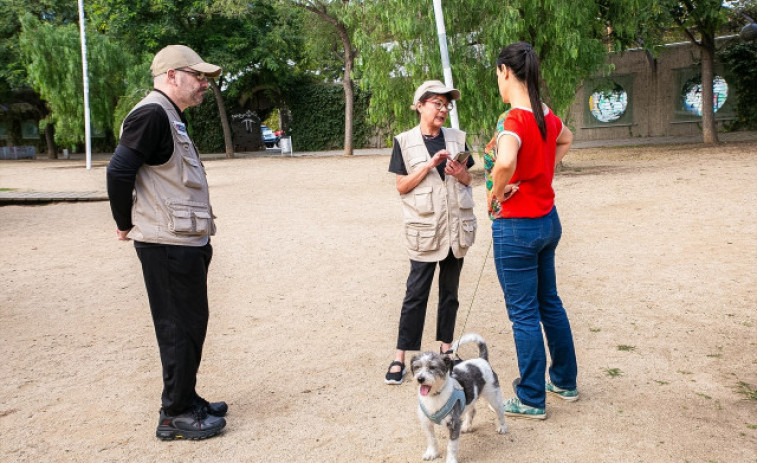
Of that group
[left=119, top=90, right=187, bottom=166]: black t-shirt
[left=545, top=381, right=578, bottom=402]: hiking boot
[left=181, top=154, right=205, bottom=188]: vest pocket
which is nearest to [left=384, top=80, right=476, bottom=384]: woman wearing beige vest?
[left=545, top=381, right=578, bottom=402]: hiking boot

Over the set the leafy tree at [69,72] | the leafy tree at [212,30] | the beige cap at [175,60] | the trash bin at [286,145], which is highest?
the leafy tree at [212,30]

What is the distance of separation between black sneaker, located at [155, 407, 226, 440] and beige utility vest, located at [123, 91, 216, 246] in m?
1.00

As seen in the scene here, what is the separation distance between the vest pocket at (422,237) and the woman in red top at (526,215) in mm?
752

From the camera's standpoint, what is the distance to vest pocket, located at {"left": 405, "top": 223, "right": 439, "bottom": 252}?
4.25 metres

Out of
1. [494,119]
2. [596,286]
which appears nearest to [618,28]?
[494,119]

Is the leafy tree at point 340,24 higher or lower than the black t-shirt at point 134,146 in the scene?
higher

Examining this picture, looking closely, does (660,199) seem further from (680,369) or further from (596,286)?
(680,369)

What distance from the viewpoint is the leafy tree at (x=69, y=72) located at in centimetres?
3014

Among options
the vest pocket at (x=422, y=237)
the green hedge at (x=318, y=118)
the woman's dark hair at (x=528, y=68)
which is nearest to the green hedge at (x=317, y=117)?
the green hedge at (x=318, y=118)

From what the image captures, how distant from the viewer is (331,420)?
3857 mm

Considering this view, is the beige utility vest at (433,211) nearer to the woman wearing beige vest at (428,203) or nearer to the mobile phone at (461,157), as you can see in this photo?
the woman wearing beige vest at (428,203)

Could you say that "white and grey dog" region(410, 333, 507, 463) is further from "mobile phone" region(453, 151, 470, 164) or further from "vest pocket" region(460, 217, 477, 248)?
"mobile phone" region(453, 151, 470, 164)

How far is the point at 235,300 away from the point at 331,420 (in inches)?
120

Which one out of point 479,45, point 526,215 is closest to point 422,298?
point 526,215
